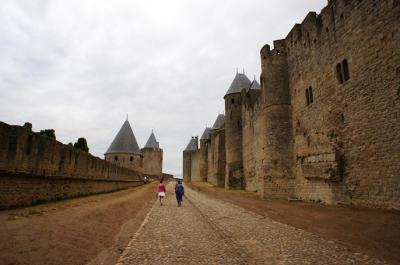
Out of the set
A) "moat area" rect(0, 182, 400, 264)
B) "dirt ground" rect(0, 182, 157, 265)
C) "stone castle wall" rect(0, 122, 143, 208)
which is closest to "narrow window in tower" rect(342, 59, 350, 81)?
"moat area" rect(0, 182, 400, 264)

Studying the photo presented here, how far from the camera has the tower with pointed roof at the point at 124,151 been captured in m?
47.9

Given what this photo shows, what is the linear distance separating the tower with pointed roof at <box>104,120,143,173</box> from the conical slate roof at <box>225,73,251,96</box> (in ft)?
76.3

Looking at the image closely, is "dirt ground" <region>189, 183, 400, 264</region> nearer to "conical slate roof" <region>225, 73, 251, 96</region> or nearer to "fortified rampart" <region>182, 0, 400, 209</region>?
"fortified rampart" <region>182, 0, 400, 209</region>

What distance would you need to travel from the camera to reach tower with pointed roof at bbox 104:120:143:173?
Result: 47.9 meters

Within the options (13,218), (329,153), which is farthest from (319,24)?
(13,218)

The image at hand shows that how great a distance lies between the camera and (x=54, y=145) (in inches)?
440

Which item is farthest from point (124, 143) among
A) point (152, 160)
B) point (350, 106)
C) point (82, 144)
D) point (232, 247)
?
point (232, 247)

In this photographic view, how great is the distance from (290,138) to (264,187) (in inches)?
137

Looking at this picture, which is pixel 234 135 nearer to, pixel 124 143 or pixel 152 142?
pixel 124 143

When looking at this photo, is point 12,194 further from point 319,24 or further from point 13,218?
point 319,24

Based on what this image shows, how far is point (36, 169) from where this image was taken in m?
9.73

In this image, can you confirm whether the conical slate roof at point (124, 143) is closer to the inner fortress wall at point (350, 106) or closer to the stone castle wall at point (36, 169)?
the stone castle wall at point (36, 169)

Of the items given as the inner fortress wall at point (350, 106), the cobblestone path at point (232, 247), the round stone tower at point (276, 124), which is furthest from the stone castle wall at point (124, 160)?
the cobblestone path at point (232, 247)

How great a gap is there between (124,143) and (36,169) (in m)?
39.7
